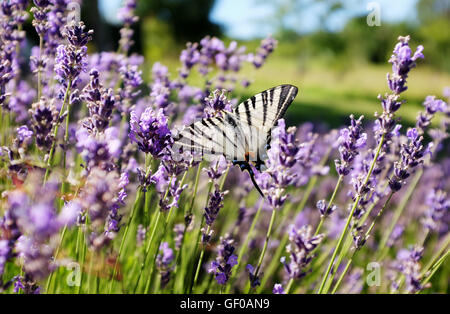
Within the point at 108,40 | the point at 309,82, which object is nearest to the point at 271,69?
the point at 309,82

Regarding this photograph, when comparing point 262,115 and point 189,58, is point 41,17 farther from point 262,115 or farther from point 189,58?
point 262,115

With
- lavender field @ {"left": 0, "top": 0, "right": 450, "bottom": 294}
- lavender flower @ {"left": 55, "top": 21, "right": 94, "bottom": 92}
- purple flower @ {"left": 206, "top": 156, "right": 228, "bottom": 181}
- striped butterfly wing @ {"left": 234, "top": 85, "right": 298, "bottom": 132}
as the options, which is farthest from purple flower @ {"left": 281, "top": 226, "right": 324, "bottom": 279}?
lavender flower @ {"left": 55, "top": 21, "right": 94, "bottom": 92}

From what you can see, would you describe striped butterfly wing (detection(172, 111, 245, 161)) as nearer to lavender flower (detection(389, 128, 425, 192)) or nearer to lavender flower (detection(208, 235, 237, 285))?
lavender flower (detection(208, 235, 237, 285))

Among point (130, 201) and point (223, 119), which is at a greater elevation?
point (223, 119)

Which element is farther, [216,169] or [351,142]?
[216,169]

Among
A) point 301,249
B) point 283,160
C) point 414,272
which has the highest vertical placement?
point 283,160

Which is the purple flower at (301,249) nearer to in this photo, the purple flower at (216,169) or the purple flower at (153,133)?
the purple flower at (216,169)

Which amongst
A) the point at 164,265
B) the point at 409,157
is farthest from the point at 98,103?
the point at 409,157
